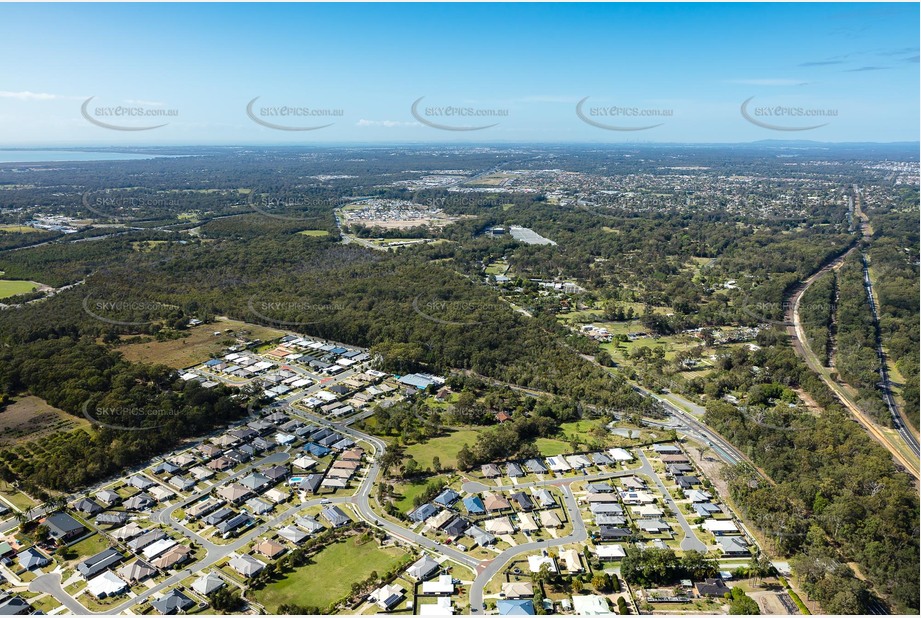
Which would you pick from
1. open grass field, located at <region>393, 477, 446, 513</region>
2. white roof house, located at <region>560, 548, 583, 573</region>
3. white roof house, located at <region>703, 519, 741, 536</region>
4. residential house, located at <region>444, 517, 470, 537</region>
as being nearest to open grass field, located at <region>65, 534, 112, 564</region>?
open grass field, located at <region>393, 477, 446, 513</region>

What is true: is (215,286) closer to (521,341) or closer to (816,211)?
(521,341)

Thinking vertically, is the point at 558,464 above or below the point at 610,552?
above

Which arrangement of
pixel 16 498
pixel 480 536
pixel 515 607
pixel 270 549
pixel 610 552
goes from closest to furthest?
1. pixel 515 607
2. pixel 610 552
3. pixel 270 549
4. pixel 480 536
5. pixel 16 498

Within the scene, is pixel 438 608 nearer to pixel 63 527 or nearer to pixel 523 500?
pixel 523 500

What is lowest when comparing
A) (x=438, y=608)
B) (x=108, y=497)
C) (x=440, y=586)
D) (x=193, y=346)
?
(x=438, y=608)

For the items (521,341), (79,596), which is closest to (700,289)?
(521,341)

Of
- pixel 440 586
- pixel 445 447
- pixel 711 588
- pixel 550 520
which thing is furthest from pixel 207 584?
pixel 711 588

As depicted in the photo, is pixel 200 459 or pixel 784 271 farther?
pixel 784 271
